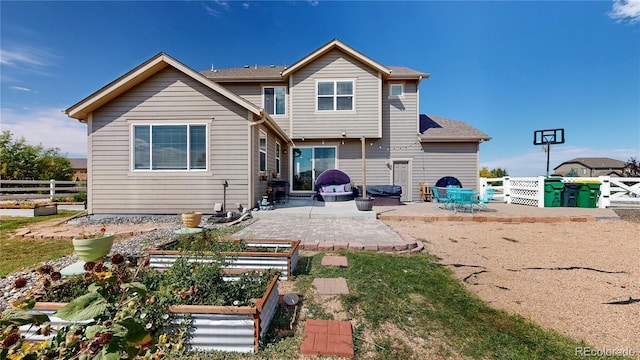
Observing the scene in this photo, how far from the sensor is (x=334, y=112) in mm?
12711

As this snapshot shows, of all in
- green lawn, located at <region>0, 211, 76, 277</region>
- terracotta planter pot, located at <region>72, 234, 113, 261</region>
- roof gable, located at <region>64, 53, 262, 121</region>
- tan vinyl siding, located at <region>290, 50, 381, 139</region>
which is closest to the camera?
terracotta planter pot, located at <region>72, 234, 113, 261</region>

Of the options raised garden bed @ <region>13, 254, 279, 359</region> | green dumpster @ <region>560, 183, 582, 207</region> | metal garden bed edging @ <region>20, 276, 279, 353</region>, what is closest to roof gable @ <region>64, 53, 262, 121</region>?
raised garden bed @ <region>13, 254, 279, 359</region>

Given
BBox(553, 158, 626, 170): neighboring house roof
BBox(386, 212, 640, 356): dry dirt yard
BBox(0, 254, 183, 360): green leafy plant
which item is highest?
BBox(553, 158, 626, 170): neighboring house roof

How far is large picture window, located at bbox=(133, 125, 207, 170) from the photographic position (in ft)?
27.6

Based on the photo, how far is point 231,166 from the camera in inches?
336

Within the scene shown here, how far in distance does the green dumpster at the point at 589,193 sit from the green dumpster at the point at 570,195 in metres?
0.17

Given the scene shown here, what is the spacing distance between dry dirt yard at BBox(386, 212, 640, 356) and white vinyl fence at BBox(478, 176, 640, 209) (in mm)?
3973

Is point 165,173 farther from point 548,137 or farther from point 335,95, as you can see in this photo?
point 548,137

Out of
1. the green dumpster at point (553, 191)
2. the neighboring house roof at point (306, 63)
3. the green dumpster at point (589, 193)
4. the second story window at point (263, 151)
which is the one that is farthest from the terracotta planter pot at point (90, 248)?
the green dumpster at point (589, 193)

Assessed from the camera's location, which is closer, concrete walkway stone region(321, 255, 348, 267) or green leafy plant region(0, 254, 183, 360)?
green leafy plant region(0, 254, 183, 360)

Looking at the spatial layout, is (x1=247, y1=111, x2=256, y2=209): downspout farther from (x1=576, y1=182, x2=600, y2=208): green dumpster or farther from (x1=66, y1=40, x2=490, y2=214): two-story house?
(x1=576, y1=182, x2=600, y2=208): green dumpster

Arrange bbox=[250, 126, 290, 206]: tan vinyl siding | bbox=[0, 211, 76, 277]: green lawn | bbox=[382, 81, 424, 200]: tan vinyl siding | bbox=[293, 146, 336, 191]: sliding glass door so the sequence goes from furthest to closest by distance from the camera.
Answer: bbox=[382, 81, 424, 200]: tan vinyl siding
bbox=[293, 146, 336, 191]: sliding glass door
bbox=[250, 126, 290, 206]: tan vinyl siding
bbox=[0, 211, 76, 277]: green lawn

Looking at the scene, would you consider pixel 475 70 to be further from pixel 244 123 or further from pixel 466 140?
pixel 244 123

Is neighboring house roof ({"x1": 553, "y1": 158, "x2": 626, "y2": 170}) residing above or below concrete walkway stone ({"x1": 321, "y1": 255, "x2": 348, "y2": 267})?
above
